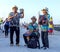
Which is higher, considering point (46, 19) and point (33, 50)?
point (46, 19)

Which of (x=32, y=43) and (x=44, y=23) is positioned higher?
(x=44, y=23)

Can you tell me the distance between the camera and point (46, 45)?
14445 mm

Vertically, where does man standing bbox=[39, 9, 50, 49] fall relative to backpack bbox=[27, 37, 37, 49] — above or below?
above

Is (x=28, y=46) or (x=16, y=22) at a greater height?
(x=16, y=22)

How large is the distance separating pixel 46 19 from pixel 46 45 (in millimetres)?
1198

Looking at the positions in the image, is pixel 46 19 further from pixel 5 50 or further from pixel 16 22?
pixel 5 50

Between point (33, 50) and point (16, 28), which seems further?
point (16, 28)

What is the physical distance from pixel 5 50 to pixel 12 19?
2.01m

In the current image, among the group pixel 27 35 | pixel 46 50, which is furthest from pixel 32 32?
pixel 46 50

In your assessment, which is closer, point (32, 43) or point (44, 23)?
point (32, 43)

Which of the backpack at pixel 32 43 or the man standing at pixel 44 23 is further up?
the man standing at pixel 44 23

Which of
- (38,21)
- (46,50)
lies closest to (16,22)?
(38,21)

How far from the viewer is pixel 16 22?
48.7 ft

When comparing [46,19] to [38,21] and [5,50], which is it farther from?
[5,50]
